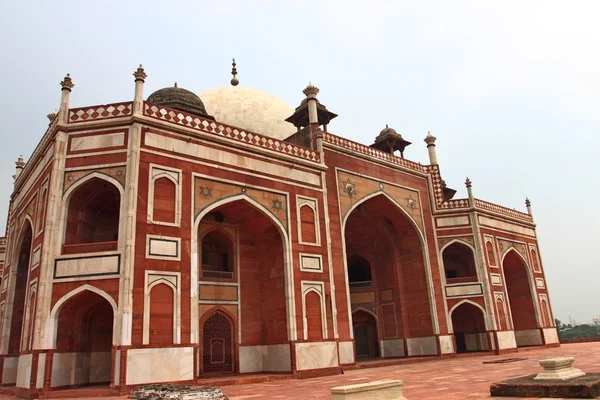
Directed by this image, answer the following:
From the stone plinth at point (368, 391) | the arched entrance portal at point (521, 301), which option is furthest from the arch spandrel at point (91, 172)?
the arched entrance portal at point (521, 301)

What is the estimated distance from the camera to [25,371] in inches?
423

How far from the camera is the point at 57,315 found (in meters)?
10.6

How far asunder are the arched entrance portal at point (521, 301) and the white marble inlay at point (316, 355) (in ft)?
40.1

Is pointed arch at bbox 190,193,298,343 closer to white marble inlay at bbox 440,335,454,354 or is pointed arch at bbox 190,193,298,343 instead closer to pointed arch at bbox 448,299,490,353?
white marble inlay at bbox 440,335,454,354

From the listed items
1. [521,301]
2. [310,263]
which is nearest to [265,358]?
[310,263]

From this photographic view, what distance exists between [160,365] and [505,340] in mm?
14495

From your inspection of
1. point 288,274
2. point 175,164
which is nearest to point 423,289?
point 288,274

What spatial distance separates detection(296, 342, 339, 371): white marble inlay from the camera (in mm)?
12992

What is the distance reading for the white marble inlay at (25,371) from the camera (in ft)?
34.3

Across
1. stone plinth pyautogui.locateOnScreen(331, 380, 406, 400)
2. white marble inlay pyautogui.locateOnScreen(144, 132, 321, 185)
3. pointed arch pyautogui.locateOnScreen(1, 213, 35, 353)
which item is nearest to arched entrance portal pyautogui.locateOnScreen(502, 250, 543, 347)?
Result: white marble inlay pyautogui.locateOnScreen(144, 132, 321, 185)

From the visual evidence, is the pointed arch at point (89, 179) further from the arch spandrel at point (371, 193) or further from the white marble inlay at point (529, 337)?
the white marble inlay at point (529, 337)

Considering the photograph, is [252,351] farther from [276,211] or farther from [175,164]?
[175,164]

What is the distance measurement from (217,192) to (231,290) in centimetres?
305

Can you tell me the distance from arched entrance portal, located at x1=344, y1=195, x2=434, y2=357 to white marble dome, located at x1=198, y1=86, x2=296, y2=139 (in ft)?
17.1
